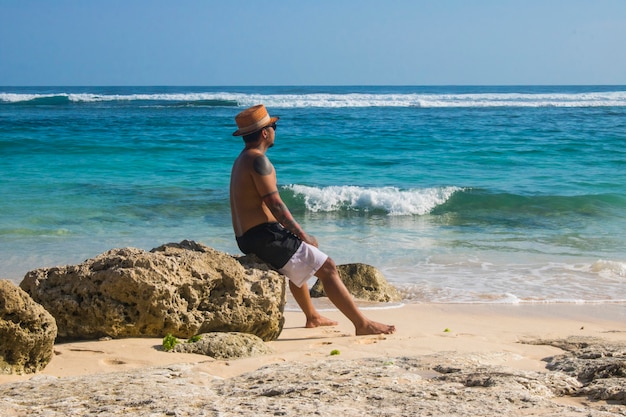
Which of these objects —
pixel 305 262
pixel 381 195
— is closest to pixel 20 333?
pixel 305 262

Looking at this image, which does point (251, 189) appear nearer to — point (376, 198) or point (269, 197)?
point (269, 197)

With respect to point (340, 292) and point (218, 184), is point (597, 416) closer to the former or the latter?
point (340, 292)

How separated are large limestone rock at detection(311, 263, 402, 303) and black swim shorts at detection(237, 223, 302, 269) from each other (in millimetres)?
1801

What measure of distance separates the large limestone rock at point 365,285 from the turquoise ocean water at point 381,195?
0.40m

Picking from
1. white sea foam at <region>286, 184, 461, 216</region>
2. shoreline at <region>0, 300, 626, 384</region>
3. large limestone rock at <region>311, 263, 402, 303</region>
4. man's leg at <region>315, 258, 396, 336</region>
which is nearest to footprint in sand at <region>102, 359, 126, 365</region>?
shoreline at <region>0, 300, 626, 384</region>

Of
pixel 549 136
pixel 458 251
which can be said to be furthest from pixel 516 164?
pixel 458 251

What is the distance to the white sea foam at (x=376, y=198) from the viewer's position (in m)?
12.1

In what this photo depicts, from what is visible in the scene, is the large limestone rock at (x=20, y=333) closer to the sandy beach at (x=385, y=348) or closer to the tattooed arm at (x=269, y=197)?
the sandy beach at (x=385, y=348)

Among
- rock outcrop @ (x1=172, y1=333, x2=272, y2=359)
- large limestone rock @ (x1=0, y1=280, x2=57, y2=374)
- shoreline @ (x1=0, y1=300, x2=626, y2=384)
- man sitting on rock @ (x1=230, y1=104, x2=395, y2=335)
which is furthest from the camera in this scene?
man sitting on rock @ (x1=230, y1=104, x2=395, y2=335)

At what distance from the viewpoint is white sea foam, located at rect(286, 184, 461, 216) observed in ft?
39.7

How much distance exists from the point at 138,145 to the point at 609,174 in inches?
478

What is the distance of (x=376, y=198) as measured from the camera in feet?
40.6

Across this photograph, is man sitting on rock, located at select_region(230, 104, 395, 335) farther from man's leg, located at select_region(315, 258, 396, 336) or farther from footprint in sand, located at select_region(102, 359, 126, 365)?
footprint in sand, located at select_region(102, 359, 126, 365)

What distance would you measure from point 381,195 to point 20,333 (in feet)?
30.7
